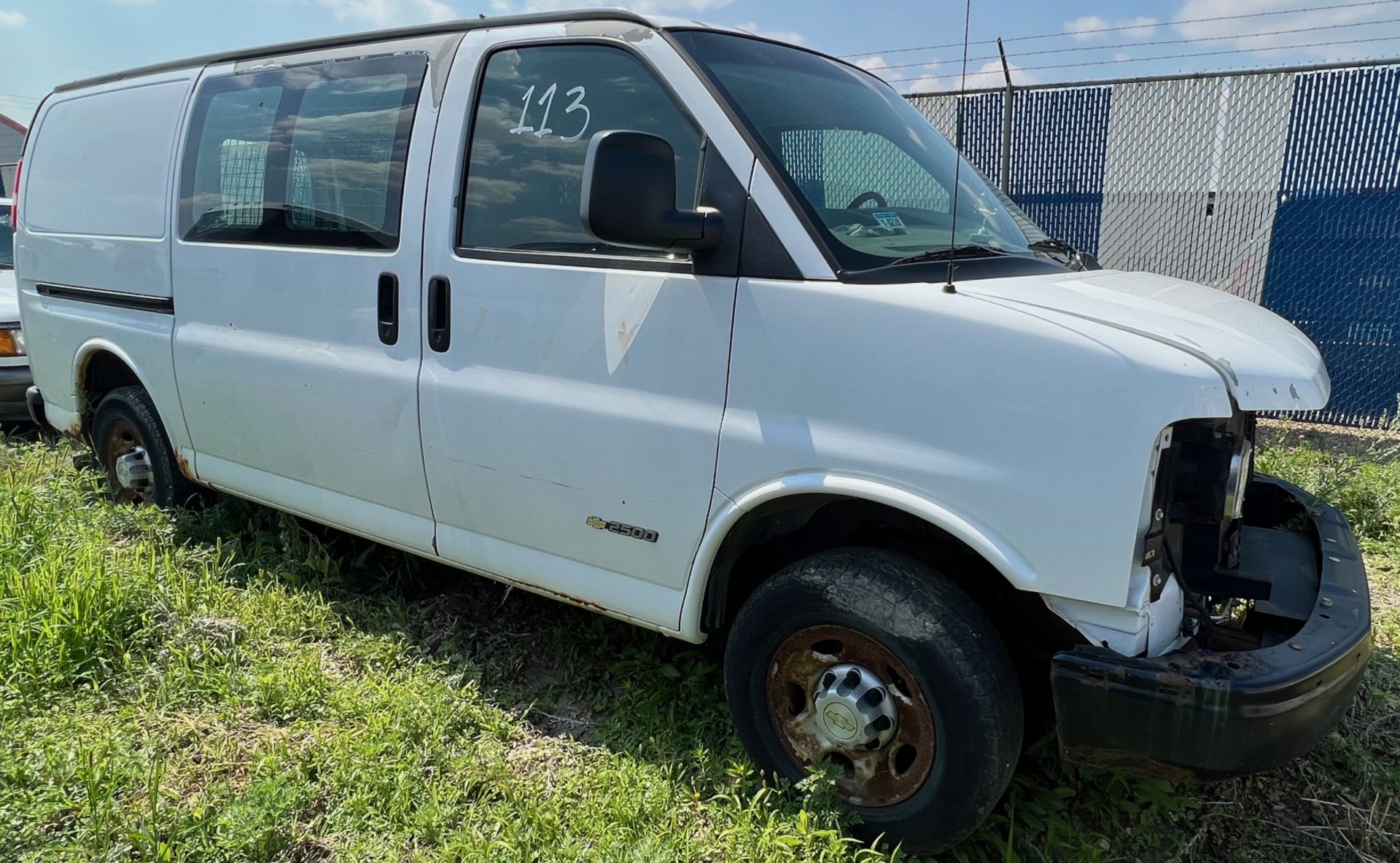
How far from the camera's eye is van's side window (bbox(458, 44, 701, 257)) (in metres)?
2.60

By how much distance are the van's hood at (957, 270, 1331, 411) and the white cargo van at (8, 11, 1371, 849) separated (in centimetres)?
2

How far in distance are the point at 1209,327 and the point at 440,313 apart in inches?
86.5

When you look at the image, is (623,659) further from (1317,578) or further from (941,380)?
(1317,578)

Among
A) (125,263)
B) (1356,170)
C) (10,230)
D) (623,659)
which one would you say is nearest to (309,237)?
(125,263)

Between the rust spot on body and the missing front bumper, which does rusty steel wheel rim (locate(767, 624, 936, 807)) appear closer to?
the missing front bumper

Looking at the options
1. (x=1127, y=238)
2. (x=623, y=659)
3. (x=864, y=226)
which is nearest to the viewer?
(x=864, y=226)

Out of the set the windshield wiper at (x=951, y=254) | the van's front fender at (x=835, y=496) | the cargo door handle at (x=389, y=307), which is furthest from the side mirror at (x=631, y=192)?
the cargo door handle at (x=389, y=307)

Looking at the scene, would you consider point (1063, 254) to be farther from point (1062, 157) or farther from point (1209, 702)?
point (1062, 157)

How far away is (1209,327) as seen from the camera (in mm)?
2209

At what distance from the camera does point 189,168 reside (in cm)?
394

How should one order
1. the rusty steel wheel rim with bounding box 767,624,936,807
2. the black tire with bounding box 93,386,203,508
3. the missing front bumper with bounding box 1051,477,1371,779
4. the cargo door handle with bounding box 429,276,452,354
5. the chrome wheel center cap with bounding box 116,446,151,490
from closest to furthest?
1. the missing front bumper with bounding box 1051,477,1371,779
2. the rusty steel wheel rim with bounding box 767,624,936,807
3. the cargo door handle with bounding box 429,276,452,354
4. the black tire with bounding box 93,386,203,508
5. the chrome wheel center cap with bounding box 116,446,151,490

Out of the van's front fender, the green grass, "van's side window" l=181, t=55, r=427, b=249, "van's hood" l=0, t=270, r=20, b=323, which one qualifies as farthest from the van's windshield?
"van's hood" l=0, t=270, r=20, b=323

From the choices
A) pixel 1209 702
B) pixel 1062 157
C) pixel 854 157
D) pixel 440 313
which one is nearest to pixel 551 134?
pixel 440 313

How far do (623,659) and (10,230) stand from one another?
7.74 m
